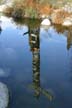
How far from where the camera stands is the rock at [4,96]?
41.3 feet

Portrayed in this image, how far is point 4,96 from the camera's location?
1313 centimetres

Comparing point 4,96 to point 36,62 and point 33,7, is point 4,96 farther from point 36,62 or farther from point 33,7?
point 33,7

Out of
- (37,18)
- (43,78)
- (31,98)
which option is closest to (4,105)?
(31,98)

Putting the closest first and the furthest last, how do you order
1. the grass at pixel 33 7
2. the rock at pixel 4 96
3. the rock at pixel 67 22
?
the rock at pixel 4 96 → the rock at pixel 67 22 → the grass at pixel 33 7

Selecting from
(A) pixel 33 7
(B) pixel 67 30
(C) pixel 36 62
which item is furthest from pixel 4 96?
(A) pixel 33 7

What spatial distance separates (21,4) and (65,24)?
5.37 m

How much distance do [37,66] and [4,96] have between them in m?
4.13

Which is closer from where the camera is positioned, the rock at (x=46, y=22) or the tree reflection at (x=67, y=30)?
the tree reflection at (x=67, y=30)

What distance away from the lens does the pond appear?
13.6 metres

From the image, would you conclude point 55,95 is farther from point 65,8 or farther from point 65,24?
point 65,8

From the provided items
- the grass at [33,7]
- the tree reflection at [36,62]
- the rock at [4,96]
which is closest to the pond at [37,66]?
the tree reflection at [36,62]

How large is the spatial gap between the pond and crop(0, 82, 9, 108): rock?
0.85 feet

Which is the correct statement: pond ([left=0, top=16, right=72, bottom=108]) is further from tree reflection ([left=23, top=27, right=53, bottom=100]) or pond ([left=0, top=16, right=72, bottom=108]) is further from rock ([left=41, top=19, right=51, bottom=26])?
rock ([left=41, top=19, right=51, bottom=26])

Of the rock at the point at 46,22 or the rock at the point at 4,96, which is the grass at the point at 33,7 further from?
the rock at the point at 4,96
